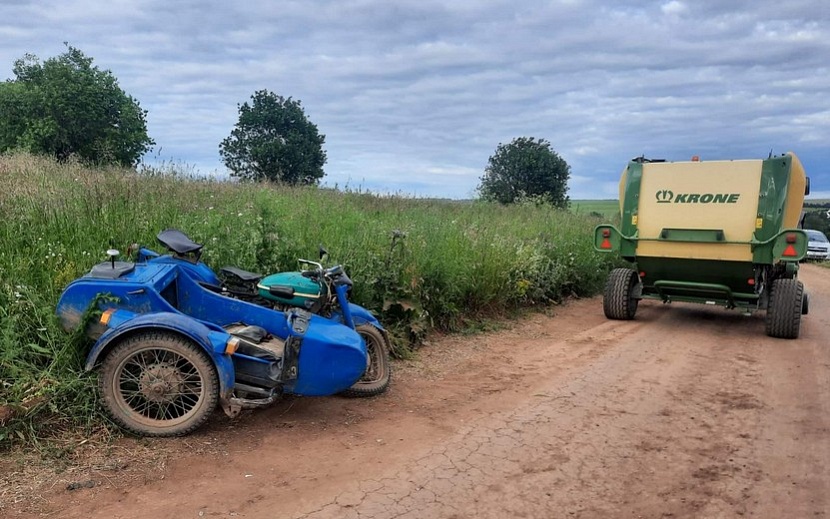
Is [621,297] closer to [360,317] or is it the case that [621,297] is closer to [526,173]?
[360,317]

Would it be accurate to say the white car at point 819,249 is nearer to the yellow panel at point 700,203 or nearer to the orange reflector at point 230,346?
the yellow panel at point 700,203

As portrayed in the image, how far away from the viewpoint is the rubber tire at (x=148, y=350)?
12.8 feet

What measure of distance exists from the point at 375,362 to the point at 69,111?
887 inches

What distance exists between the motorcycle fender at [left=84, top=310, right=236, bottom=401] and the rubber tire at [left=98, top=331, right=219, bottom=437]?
0.15 ft

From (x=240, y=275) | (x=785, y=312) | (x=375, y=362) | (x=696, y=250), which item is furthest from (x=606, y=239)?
(x=240, y=275)

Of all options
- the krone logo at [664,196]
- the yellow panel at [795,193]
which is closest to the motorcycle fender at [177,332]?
the krone logo at [664,196]

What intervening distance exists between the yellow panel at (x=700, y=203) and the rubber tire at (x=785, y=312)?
2.35 ft

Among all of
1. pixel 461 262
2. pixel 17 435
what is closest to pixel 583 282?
pixel 461 262

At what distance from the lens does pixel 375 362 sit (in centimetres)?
536

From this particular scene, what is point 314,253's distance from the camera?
657 centimetres

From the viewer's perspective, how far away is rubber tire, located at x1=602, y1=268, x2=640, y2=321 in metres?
9.32

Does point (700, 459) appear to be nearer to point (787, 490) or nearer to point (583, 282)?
point (787, 490)

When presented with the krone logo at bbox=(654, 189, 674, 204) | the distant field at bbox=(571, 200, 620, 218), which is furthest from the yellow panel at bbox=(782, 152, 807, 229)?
the distant field at bbox=(571, 200, 620, 218)

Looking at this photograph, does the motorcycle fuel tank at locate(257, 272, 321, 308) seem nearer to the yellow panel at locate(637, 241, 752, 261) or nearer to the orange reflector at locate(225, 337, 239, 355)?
the orange reflector at locate(225, 337, 239, 355)
